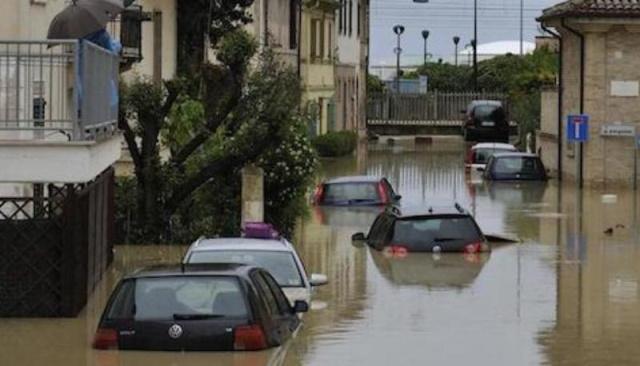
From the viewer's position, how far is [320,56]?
2721 inches

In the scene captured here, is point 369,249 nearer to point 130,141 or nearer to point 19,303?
point 130,141

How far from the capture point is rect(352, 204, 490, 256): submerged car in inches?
1157

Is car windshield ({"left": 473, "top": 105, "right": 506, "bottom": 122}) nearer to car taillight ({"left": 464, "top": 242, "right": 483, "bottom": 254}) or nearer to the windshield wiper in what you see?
car taillight ({"left": 464, "top": 242, "right": 483, "bottom": 254})

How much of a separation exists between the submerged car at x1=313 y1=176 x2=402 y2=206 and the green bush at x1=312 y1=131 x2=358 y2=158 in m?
20.5

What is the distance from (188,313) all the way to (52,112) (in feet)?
25.4

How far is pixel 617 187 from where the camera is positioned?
4825cm

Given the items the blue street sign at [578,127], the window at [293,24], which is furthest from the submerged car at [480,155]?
the window at [293,24]

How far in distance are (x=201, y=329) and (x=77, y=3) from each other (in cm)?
878

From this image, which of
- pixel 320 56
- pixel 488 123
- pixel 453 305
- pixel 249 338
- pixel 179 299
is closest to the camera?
pixel 249 338

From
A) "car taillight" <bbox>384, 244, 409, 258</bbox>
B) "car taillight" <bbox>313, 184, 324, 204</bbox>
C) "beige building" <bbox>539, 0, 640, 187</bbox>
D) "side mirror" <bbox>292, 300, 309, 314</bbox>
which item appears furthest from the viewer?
"beige building" <bbox>539, 0, 640, 187</bbox>

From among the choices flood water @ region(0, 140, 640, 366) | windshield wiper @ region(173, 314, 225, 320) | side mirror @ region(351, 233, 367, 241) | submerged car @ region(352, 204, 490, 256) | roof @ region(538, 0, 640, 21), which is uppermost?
roof @ region(538, 0, 640, 21)

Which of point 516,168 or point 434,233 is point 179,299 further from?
point 516,168

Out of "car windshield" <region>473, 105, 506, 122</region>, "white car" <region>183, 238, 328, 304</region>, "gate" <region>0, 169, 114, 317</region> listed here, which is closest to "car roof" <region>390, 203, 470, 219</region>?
"white car" <region>183, 238, 328, 304</region>

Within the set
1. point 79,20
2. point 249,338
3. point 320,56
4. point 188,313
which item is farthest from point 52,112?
point 320,56
